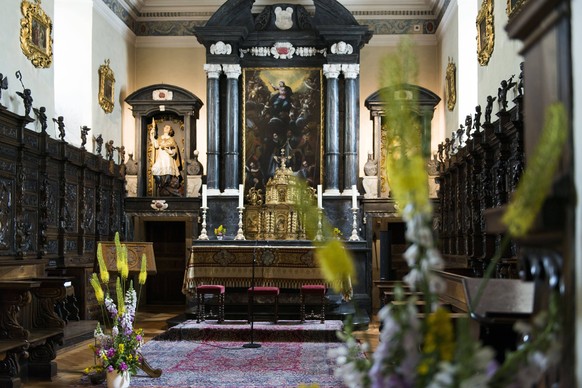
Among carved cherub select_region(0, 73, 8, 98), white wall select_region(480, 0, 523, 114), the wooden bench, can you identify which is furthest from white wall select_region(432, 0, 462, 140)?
the wooden bench

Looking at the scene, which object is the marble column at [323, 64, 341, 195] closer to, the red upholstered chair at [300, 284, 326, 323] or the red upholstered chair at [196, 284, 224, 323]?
the red upholstered chair at [300, 284, 326, 323]

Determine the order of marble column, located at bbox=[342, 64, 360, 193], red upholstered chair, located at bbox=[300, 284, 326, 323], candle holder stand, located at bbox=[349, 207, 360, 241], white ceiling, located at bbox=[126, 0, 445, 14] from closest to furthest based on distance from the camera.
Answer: red upholstered chair, located at bbox=[300, 284, 326, 323], candle holder stand, located at bbox=[349, 207, 360, 241], marble column, located at bbox=[342, 64, 360, 193], white ceiling, located at bbox=[126, 0, 445, 14]

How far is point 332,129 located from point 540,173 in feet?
46.4

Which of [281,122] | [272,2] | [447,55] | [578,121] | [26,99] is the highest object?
[272,2]

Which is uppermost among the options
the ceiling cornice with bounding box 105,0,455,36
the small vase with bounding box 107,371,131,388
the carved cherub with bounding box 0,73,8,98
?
the ceiling cornice with bounding box 105,0,455,36

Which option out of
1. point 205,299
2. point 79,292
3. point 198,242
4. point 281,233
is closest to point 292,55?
point 281,233

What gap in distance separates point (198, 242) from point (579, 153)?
11819 millimetres

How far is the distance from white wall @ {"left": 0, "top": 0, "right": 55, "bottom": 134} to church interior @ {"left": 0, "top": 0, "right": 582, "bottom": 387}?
0.10 ft

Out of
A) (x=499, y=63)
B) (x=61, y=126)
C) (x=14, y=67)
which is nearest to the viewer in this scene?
(x=14, y=67)

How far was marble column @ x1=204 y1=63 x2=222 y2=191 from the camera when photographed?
607 inches

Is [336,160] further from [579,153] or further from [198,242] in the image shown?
[579,153]

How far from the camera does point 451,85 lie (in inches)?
586

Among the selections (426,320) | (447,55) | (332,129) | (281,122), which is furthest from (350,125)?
(426,320)

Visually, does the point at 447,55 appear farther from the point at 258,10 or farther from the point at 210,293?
the point at 210,293
